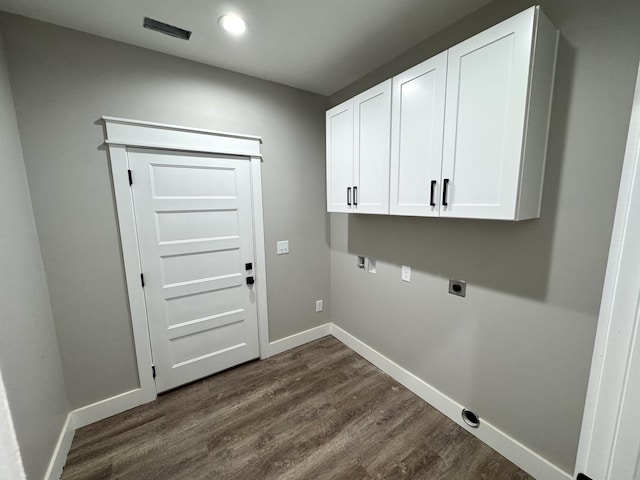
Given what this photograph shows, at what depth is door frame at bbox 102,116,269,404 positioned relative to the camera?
184cm

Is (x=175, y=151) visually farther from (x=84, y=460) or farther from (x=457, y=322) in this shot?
(x=457, y=322)

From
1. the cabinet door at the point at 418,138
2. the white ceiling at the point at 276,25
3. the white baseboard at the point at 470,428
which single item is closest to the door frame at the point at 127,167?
the white ceiling at the point at 276,25

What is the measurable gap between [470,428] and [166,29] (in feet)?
11.1

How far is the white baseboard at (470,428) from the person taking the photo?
1.46 metres

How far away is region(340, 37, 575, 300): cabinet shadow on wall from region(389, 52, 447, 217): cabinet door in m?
0.32

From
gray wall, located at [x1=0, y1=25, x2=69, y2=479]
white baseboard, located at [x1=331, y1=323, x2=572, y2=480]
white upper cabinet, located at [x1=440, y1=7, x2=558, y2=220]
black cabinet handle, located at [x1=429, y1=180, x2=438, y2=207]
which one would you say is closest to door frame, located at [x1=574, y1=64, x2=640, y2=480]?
white upper cabinet, located at [x1=440, y1=7, x2=558, y2=220]

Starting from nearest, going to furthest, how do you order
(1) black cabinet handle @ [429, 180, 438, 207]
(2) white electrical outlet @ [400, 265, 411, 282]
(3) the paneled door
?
(1) black cabinet handle @ [429, 180, 438, 207] → (3) the paneled door → (2) white electrical outlet @ [400, 265, 411, 282]

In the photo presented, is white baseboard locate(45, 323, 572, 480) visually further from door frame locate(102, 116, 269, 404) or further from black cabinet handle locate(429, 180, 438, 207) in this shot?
black cabinet handle locate(429, 180, 438, 207)

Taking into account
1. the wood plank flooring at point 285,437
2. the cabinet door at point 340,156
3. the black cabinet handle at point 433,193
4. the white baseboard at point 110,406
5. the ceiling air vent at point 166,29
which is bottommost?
the wood plank flooring at point 285,437

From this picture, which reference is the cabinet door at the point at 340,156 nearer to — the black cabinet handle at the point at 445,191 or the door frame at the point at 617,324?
the black cabinet handle at the point at 445,191

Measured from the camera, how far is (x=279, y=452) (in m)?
1.67

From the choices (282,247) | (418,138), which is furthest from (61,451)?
(418,138)

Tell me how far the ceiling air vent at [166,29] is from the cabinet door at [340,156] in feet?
3.90

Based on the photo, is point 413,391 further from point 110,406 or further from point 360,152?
point 110,406
